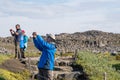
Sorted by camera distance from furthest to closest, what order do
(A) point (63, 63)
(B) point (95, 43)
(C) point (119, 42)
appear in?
(C) point (119, 42)
(B) point (95, 43)
(A) point (63, 63)

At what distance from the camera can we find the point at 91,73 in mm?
25094

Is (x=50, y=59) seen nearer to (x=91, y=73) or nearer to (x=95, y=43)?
(x=91, y=73)

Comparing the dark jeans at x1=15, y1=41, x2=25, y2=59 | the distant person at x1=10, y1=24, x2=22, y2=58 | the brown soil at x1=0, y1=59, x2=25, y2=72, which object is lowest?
the brown soil at x1=0, y1=59, x2=25, y2=72

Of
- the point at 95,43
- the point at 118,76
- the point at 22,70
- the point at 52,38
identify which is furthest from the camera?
the point at 95,43

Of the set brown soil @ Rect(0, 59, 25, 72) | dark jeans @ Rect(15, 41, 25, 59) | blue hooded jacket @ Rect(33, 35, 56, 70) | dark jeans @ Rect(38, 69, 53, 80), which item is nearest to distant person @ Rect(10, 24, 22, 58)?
dark jeans @ Rect(15, 41, 25, 59)

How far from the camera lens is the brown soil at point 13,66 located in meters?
23.3

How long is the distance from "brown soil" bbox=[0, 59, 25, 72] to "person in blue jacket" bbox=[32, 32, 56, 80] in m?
6.44

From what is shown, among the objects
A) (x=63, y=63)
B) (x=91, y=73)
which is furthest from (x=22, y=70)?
(x=63, y=63)

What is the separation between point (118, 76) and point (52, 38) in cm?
1121

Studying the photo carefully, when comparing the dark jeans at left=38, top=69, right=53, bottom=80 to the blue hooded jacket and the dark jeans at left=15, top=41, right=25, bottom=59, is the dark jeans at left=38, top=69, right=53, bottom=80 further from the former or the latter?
the dark jeans at left=15, top=41, right=25, bottom=59

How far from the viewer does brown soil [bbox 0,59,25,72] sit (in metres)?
23.3

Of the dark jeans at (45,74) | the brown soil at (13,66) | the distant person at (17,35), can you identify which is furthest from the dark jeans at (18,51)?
the dark jeans at (45,74)

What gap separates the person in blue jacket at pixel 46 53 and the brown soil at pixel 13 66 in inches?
254

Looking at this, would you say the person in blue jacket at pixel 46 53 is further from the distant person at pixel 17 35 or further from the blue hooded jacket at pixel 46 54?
the distant person at pixel 17 35
